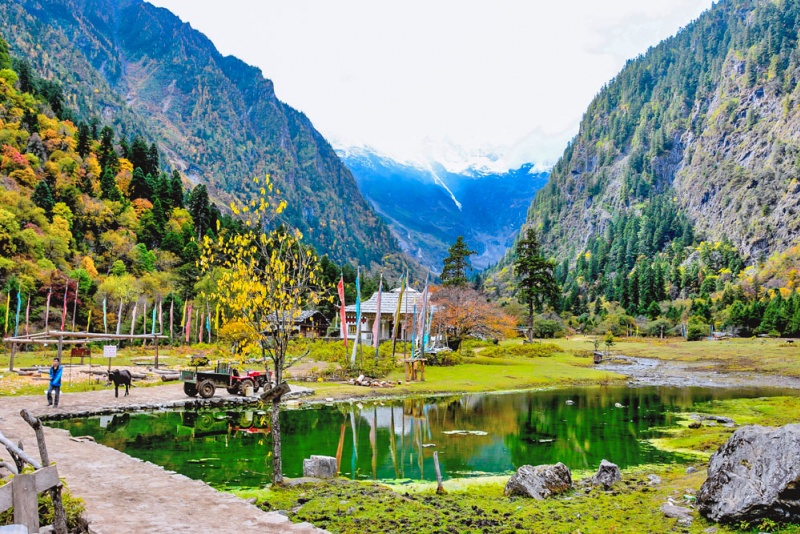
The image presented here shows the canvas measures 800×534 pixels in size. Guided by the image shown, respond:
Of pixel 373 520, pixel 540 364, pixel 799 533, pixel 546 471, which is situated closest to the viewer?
pixel 799 533

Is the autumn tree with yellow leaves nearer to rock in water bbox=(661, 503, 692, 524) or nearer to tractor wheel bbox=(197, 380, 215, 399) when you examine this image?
rock in water bbox=(661, 503, 692, 524)

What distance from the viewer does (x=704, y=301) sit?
12512 cm

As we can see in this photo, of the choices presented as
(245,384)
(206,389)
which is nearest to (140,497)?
(206,389)

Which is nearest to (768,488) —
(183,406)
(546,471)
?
(546,471)

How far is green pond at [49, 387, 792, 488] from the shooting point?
19594mm

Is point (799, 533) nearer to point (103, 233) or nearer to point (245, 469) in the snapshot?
point (245, 469)

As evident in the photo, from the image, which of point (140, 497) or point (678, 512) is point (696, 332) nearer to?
point (678, 512)

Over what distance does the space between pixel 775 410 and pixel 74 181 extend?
97762 mm

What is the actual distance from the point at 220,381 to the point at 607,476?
24.3 m

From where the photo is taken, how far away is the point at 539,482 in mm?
15664

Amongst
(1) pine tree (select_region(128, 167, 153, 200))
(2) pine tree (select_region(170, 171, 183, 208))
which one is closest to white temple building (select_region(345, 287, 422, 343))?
(1) pine tree (select_region(128, 167, 153, 200))

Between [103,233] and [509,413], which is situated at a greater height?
[103,233]

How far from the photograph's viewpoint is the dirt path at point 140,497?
11.1m

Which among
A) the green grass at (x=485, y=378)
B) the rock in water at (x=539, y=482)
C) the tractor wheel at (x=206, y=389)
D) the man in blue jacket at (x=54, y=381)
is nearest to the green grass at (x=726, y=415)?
the rock in water at (x=539, y=482)
